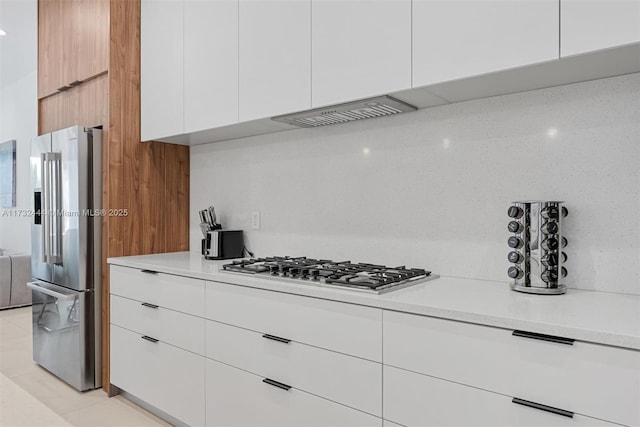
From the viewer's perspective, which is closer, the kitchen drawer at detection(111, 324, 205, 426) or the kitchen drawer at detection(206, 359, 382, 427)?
the kitchen drawer at detection(206, 359, 382, 427)

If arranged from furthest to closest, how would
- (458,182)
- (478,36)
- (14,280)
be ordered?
(14,280) < (458,182) < (478,36)

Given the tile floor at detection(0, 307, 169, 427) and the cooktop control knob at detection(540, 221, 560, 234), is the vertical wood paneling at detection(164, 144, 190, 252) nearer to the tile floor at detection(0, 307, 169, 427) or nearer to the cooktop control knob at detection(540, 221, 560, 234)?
the tile floor at detection(0, 307, 169, 427)

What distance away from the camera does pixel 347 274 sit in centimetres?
180

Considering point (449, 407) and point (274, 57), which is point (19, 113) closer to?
point (274, 57)

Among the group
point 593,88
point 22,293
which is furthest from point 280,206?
point 22,293

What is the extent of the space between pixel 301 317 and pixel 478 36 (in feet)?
3.85

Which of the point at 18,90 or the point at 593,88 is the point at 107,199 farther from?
the point at 18,90

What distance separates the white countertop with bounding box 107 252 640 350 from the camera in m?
1.09

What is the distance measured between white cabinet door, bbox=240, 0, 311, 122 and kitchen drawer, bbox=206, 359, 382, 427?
3.95ft

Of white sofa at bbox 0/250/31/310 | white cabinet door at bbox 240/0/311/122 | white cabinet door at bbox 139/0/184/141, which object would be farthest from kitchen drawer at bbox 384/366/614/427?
white sofa at bbox 0/250/31/310

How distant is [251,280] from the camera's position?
1841 millimetres

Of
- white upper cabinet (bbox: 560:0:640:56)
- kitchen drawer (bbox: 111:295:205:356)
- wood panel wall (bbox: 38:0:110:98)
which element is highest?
wood panel wall (bbox: 38:0:110:98)

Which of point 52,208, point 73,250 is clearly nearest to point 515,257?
point 73,250

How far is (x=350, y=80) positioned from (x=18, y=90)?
5919mm
